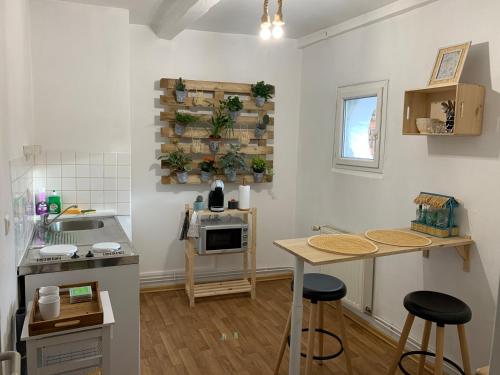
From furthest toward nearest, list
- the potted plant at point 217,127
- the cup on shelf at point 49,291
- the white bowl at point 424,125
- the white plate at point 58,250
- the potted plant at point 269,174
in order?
the potted plant at point 269,174 → the potted plant at point 217,127 → the white bowl at point 424,125 → the white plate at point 58,250 → the cup on shelf at point 49,291

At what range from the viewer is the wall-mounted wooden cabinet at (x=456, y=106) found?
2.41 meters

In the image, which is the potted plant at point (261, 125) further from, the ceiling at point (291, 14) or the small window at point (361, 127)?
the ceiling at point (291, 14)

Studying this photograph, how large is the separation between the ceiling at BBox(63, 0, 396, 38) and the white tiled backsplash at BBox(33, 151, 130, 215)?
1.18m

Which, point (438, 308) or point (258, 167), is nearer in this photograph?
point (438, 308)

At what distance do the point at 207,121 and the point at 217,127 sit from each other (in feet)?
0.48

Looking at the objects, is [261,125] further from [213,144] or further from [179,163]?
[179,163]

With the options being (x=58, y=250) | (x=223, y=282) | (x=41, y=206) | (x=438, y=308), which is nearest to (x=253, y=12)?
(x=41, y=206)

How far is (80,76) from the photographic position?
3.31m

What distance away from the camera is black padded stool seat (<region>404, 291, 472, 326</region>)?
218 centimetres

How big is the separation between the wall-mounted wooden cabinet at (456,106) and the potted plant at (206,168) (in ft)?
6.25

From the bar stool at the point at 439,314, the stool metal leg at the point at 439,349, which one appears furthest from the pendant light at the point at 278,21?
the stool metal leg at the point at 439,349

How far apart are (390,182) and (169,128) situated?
2.05 m

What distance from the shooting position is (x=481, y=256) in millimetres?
2523

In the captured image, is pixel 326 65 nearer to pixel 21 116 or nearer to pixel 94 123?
pixel 94 123
